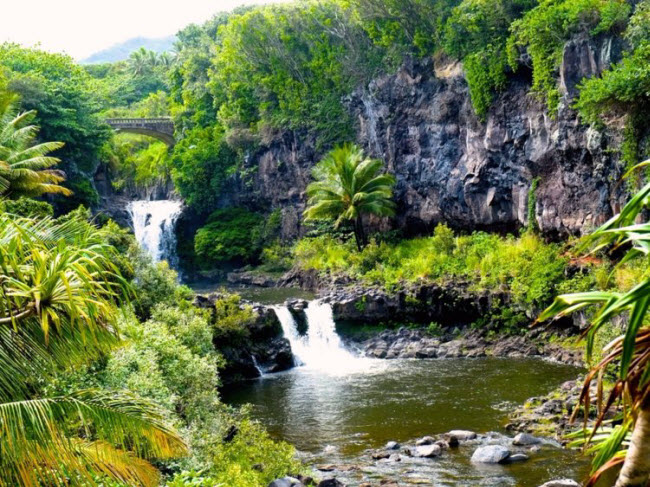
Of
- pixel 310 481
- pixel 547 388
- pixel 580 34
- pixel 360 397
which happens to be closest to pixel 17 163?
pixel 360 397

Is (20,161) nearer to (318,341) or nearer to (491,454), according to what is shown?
(318,341)

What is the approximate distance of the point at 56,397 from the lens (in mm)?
6066

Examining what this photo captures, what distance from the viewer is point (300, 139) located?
39875 mm

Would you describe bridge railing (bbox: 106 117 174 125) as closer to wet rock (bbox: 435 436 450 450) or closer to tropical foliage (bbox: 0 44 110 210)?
tropical foliage (bbox: 0 44 110 210)

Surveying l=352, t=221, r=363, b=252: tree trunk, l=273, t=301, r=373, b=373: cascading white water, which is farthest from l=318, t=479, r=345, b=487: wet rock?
l=352, t=221, r=363, b=252: tree trunk

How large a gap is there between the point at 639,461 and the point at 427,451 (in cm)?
1245

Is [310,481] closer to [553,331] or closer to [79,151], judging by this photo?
[553,331]

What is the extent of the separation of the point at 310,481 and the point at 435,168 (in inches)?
884

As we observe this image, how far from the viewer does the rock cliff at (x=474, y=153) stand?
24.1 meters

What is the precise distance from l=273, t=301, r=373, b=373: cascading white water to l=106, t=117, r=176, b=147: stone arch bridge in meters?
26.0

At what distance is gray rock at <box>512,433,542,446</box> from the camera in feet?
48.1

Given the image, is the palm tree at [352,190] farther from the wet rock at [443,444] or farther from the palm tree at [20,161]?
the wet rock at [443,444]

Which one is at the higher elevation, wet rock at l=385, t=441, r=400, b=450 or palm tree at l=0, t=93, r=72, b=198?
palm tree at l=0, t=93, r=72, b=198

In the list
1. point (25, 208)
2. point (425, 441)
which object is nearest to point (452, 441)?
point (425, 441)
